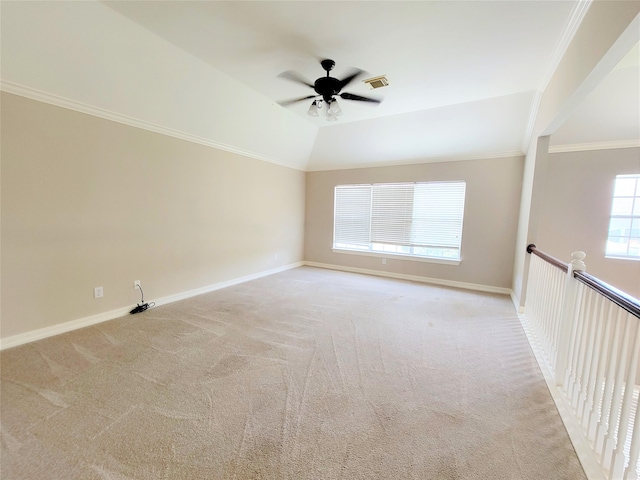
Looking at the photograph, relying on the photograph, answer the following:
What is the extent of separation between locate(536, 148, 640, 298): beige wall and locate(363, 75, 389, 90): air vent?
3400mm

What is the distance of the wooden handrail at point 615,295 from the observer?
1.09 metres

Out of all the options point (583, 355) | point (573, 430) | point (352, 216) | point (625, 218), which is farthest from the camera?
point (352, 216)

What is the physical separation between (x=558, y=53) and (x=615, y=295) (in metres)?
2.47

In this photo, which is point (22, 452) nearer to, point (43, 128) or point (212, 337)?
point (212, 337)

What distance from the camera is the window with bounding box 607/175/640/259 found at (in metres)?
3.81

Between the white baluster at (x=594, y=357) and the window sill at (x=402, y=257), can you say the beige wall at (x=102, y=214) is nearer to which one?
the window sill at (x=402, y=257)

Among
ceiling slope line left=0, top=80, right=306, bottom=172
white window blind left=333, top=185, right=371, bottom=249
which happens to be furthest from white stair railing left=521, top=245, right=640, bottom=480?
ceiling slope line left=0, top=80, right=306, bottom=172

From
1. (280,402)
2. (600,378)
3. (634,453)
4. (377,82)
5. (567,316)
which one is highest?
(377,82)

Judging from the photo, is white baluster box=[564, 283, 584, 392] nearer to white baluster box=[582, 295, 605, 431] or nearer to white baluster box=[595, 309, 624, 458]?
white baluster box=[582, 295, 605, 431]

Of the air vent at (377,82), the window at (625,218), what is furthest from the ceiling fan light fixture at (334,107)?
the window at (625,218)

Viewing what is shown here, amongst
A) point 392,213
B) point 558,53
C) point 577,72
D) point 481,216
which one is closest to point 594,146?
point 481,216

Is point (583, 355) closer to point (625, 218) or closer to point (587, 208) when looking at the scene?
point (587, 208)

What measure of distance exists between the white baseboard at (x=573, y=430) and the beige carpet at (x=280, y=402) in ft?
0.14

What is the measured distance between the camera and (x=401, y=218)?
17.4 ft
